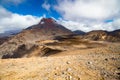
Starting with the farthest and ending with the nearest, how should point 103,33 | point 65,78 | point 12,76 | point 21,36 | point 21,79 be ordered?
point 21,36 < point 103,33 < point 12,76 < point 21,79 < point 65,78

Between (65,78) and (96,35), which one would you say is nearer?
(65,78)

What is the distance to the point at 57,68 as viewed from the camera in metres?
19.5

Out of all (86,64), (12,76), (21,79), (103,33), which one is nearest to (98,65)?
(86,64)

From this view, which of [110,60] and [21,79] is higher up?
[110,60]

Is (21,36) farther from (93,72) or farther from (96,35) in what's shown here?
(93,72)

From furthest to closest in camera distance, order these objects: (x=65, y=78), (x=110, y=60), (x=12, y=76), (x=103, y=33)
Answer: (x=103, y=33), (x=110, y=60), (x=12, y=76), (x=65, y=78)

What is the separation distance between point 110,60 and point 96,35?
124 meters

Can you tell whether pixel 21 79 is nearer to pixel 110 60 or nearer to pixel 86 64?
pixel 86 64

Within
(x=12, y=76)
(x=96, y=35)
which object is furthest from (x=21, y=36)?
(x=12, y=76)

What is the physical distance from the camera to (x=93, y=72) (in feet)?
58.7

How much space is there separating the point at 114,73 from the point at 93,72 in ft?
6.68

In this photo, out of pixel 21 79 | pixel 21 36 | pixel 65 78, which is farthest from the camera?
pixel 21 36

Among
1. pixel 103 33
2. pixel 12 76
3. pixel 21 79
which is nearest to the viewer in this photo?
pixel 21 79

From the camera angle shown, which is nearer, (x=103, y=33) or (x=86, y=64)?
(x=86, y=64)
